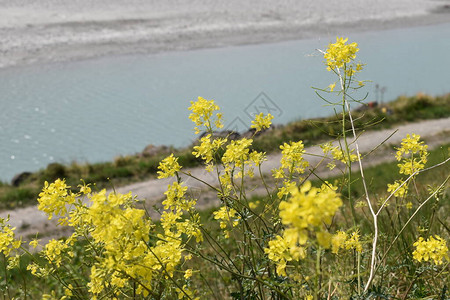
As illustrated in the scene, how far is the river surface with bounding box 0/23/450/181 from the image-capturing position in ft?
49.7

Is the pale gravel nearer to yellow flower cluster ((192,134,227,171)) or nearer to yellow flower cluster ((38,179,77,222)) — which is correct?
yellow flower cluster ((192,134,227,171))

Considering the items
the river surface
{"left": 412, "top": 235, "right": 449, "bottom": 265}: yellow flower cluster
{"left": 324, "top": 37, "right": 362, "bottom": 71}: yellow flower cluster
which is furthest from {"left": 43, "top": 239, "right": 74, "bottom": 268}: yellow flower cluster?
the river surface

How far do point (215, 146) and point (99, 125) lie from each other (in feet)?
47.1

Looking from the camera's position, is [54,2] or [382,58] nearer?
[382,58]

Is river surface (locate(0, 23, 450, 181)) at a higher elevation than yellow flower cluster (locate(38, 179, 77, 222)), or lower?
lower

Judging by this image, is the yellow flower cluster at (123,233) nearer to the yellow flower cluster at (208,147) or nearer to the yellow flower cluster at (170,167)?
the yellow flower cluster at (170,167)

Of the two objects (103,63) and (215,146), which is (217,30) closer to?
(103,63)

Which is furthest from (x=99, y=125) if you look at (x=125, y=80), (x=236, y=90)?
(x=236, y=90)

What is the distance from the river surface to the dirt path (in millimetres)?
1930

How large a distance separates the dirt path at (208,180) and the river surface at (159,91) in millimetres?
1930

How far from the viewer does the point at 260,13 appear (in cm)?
2984

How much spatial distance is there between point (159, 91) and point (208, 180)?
30.2ft

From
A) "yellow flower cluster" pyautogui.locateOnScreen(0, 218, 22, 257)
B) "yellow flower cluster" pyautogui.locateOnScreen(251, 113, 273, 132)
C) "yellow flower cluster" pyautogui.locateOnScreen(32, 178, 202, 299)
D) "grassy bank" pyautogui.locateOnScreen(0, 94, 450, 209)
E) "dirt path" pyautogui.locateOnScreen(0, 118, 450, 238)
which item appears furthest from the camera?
"grassy bank" pyautogui.locateOnScreen(0, 94, 450, 209)

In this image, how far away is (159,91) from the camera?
739 inches
